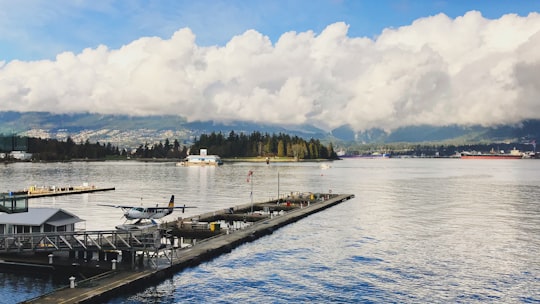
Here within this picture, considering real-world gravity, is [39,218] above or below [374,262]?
above

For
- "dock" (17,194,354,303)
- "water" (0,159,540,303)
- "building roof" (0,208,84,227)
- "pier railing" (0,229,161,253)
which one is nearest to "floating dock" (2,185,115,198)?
"water" (0,159,540,303)

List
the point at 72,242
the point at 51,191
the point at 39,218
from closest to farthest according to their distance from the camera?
the point at 72,242 < the point at 39,218 < the point at 51,191

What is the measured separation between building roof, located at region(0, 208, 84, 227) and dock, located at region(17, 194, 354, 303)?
34.6ft

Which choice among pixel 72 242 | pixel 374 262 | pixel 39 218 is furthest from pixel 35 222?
pixel 374 262

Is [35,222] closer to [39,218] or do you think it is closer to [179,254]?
[39,218]

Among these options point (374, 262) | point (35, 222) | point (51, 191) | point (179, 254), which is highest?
point (35, 222)

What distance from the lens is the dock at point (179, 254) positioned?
125 feet

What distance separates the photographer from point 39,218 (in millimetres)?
52000

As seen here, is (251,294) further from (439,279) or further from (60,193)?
(60,193)

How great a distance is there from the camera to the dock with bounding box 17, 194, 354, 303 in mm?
38094

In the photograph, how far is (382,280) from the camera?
47250mm

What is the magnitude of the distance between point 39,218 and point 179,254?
14.9 meters

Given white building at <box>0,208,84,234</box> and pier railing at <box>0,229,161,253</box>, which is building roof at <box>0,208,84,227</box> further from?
pier railing at <box>0,229,161,253</box>

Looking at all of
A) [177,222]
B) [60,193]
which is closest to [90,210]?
[177,222]
